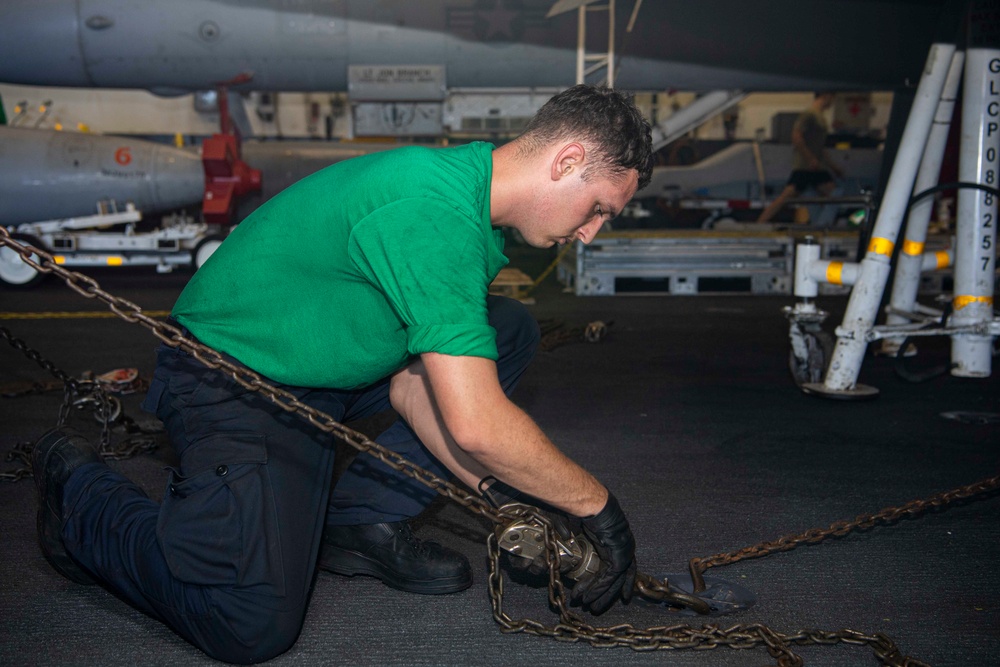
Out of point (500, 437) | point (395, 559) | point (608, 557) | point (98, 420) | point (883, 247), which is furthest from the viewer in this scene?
point (883, 247)

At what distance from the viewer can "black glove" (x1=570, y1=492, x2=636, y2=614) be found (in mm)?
1662

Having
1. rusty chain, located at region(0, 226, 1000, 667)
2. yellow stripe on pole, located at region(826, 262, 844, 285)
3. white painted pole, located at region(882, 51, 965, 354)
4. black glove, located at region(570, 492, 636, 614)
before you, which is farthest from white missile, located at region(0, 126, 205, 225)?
black glove, located at region(570, 492, 636, 614)

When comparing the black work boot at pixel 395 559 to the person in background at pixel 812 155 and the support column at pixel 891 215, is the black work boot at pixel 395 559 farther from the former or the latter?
the person in background at pixel 812 155

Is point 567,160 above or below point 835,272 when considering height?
above

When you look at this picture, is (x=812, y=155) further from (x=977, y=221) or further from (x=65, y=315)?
(x=65, y=315)

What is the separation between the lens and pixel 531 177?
1.60 m

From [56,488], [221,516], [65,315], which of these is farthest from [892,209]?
[65,315]

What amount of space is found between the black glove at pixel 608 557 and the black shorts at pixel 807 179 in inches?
347

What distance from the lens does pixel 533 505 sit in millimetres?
1829

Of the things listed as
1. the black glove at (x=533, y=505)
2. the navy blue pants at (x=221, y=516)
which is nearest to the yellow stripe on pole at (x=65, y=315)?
the navy blue pants at (x=221, y=516)

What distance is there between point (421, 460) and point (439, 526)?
35cm

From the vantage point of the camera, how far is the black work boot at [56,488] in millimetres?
1876

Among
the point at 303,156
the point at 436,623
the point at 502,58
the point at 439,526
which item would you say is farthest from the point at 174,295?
the point at 436,623

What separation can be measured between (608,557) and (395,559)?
0.56 metres
